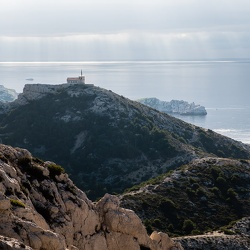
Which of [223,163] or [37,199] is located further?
[223,163]

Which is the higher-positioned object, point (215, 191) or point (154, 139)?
point (154, 139)

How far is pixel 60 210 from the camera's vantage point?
84.0 ft

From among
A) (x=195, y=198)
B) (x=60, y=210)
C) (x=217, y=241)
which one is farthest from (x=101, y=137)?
(x=60, y=210)

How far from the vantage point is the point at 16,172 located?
2625 centimetres

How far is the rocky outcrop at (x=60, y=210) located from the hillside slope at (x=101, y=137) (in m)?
62.8

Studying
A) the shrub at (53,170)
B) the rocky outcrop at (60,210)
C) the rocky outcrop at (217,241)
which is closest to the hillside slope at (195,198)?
the rocky outcrop at (217,241)

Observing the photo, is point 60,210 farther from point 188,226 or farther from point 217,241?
point 188,226

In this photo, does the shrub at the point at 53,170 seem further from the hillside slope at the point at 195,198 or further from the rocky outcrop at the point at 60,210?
the hillside slope at the point at 195,198

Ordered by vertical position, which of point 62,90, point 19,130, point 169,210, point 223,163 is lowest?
point 169,210

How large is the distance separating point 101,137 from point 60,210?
8555 centimetres

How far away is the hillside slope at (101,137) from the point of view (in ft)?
330

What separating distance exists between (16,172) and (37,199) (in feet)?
5.97

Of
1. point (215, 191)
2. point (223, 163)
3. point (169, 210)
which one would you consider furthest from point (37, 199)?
point (223, 163)

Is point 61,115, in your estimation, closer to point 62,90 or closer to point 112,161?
point 62,90
